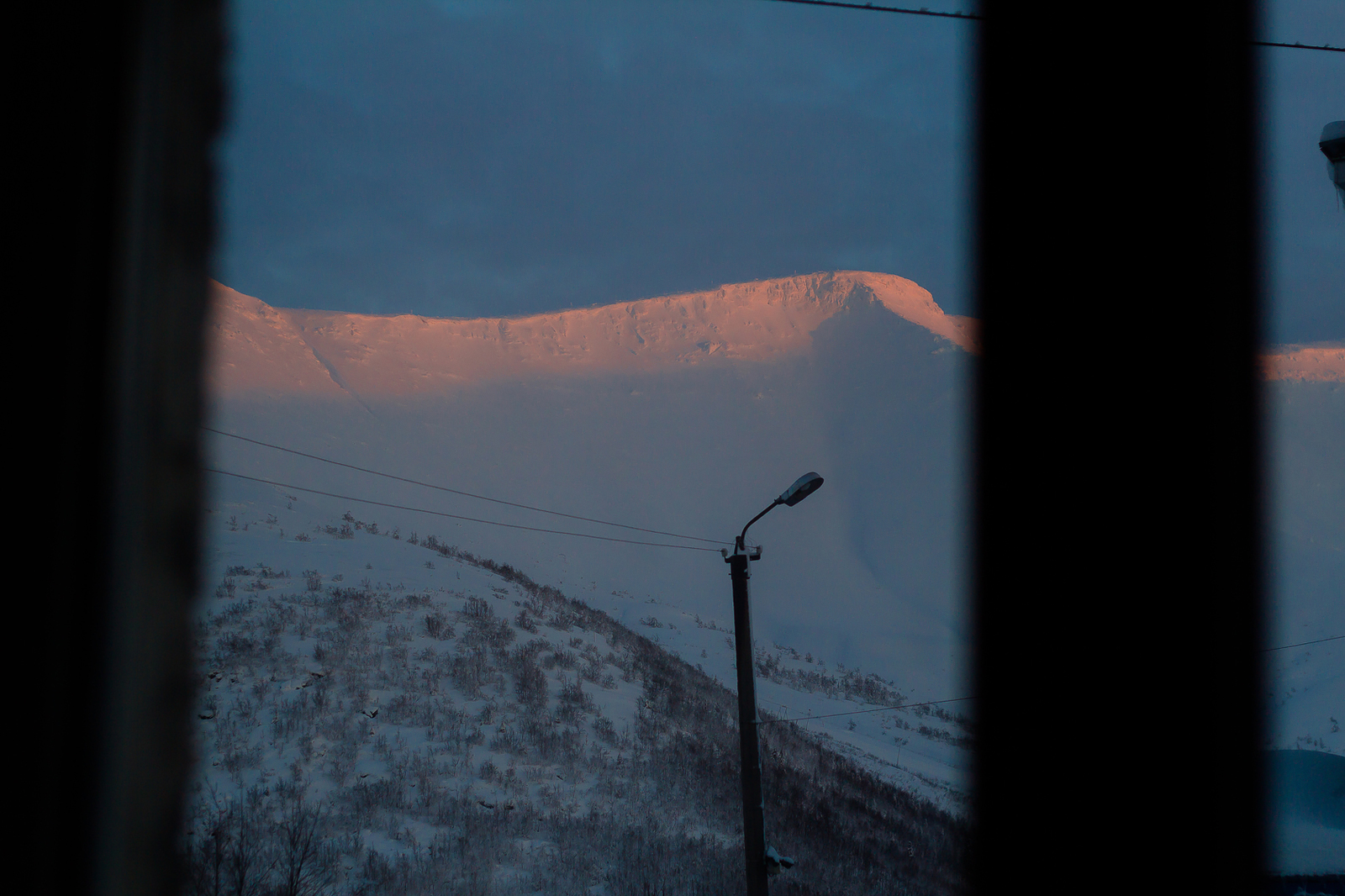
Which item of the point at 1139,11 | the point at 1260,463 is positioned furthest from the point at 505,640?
the point at 1139,11

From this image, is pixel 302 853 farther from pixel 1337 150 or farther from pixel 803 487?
pixel 1337 150

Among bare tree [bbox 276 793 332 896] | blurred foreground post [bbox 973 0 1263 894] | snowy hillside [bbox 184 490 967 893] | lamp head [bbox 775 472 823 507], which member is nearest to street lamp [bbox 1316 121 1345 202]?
blurred foreground post [bbox 973 0 1263 894]

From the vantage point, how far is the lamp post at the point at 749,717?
27.2 ft

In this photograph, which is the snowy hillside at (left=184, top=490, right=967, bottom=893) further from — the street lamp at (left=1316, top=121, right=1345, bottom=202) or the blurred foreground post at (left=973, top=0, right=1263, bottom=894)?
the street lamp at (left=1316, top=121, right=1345, bottom=202)

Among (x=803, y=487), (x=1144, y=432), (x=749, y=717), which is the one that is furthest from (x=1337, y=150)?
(x=749, y=717)

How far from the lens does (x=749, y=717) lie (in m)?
8.82

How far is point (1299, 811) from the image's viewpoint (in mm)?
15094

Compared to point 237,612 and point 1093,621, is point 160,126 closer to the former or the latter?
point 1093,621

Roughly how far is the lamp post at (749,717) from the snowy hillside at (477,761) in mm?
2382

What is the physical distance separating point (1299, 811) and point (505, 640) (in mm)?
17674

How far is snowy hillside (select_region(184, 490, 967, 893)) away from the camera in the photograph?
9.73 meters

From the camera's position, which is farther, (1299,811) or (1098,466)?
(1299,811)

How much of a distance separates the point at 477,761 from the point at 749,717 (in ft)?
19.4

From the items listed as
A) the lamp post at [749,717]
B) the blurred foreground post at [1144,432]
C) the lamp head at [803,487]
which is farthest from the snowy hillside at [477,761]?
the lamp head at [803,487]
